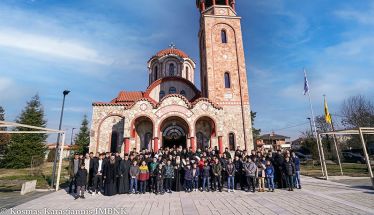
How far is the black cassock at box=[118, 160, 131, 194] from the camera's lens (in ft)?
33.1

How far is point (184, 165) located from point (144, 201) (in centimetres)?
308

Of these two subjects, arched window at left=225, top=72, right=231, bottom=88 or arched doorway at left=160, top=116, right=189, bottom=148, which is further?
arched window at left=225, top=72, right=231, bottom=88

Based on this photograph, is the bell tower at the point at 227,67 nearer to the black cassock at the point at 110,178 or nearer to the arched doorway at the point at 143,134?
the arched doorway at the point at 143,134

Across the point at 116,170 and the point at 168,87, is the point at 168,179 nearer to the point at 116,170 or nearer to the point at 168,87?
the point at 116,170

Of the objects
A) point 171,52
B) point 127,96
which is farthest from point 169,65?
point 127,96

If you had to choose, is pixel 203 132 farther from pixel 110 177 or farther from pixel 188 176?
pixel 110 177

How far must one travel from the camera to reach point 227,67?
22.6m

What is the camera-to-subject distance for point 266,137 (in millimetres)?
62438

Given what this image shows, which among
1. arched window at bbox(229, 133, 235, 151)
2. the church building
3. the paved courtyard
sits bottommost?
the paved courtyard

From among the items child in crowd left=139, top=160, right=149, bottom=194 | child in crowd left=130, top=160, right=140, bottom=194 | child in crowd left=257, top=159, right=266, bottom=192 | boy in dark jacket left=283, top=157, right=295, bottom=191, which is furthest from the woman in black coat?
boy in dark jacket left=283, top=157, right=295, bottom=191

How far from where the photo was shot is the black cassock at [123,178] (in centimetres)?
1008

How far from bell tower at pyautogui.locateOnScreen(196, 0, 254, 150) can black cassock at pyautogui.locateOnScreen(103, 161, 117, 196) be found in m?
12.5

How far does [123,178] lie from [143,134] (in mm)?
10027

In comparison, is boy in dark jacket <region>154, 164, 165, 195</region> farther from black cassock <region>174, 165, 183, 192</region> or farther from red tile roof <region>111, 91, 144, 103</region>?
red tile roof <region>111, 91, 144, 103</region>
